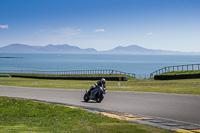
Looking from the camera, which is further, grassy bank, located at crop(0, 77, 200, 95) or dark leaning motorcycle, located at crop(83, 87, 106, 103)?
grassy bank, located at crop(0, 77, 200, 95)

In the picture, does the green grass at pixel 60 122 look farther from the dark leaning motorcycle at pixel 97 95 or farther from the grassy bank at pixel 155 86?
the grassy bank at pixel 155 86

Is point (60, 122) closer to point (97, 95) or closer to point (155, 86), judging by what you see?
point (97, 95)

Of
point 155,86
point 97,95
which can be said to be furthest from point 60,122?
point 155,86

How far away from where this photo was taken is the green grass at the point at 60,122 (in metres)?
8.08

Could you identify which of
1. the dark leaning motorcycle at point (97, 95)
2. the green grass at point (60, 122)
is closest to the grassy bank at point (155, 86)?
the dark leaning motorcycle at point (97, 95)

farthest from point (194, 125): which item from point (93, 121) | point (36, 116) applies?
point (36, 116)

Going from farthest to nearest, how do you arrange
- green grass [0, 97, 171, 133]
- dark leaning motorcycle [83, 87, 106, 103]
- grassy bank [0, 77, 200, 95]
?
grassy bank [0, 77, 200, 95] → dark leaning motorcycle [83, 87, 106, 103] → green grass [0, 97, 171, 133]

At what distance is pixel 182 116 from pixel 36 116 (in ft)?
18.3

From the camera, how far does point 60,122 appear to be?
946 centimetres

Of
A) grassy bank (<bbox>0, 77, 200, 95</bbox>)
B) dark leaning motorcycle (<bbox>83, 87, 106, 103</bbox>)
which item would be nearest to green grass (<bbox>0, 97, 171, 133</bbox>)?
dark leaning motorcycle (<bbox>83, 87, 106, 103</bbox>)

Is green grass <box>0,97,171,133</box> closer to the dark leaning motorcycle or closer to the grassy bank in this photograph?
the dark leaning motorcycle

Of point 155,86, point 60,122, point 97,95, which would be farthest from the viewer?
point 155,86

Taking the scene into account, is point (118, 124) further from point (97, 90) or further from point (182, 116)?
point (97, 90)

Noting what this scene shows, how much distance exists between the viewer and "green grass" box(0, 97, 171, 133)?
808cm
